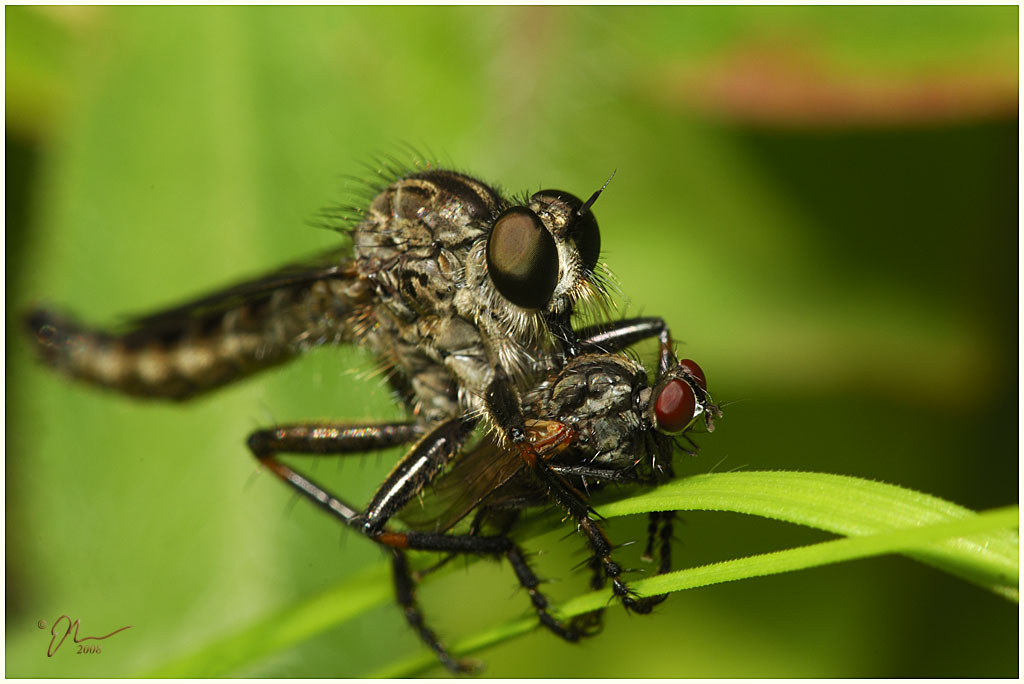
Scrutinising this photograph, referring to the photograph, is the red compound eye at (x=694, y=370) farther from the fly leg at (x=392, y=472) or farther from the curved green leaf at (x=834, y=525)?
the fly leg at (x=392, y=472)

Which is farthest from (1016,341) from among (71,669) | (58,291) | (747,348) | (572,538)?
(58,291)

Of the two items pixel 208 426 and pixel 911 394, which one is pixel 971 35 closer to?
pixel 911 394

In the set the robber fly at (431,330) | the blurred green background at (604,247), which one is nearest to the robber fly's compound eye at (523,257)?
the robber fly at (431,330)


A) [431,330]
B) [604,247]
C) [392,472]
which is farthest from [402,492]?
[604,247]

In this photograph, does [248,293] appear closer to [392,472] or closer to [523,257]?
[392,472]

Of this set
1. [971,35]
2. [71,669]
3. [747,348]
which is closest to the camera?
[71,669]
